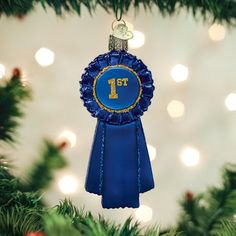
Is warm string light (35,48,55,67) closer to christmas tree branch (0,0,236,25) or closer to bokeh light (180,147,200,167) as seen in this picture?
christmas tree branch (0,0,236,25)

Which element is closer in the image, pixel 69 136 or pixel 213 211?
pixel 213 211

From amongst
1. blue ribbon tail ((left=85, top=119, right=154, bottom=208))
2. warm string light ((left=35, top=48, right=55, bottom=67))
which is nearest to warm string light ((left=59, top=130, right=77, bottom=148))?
warm string light ((left=35, top=48, right=55, bottom=67))

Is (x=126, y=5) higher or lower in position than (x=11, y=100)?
higher

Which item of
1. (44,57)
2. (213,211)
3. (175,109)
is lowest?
(213,211)

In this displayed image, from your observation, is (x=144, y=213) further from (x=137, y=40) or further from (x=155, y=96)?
(x=137, y=40)

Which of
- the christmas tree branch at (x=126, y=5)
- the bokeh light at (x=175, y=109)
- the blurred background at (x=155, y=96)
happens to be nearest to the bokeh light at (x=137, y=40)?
the blurred background at (x=155, y=96)

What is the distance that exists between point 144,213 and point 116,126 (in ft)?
1.19

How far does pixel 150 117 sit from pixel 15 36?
0.32 meters

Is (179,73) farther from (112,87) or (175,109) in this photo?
(112,87)

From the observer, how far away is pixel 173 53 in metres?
0.90

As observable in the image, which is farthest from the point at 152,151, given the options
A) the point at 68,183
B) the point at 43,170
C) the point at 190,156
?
the point at 43,170

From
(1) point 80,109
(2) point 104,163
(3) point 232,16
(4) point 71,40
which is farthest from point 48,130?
(3) point 232,16

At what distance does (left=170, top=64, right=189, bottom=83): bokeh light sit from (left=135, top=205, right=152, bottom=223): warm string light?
281 millimetres

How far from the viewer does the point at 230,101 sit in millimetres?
907
